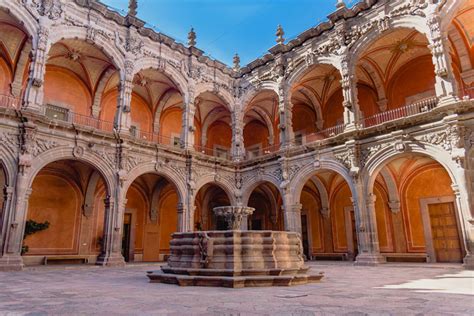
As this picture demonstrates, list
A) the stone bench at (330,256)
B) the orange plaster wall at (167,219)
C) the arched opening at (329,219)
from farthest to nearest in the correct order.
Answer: the orange plaster wall at (167,219)
the arched opening at (329,219)
the stone bench at (330,256)

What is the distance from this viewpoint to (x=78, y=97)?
51.4 feet

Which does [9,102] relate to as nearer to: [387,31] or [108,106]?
[108,106]

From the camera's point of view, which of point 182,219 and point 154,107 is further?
point 154,107

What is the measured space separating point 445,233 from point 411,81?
21.8ft

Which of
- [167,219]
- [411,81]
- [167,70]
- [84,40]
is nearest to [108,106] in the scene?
[167,70]

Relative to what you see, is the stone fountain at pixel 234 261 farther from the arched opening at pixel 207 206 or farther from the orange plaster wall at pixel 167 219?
the arched opening at pixel 207 206

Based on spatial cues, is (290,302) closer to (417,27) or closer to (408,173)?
(417,27)

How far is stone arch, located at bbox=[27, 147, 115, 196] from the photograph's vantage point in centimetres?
1088

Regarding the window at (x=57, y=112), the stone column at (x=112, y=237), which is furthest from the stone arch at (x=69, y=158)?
the window at (x=57, y=112)

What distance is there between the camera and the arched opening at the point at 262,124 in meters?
18.7

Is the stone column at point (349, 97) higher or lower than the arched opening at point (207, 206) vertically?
higher

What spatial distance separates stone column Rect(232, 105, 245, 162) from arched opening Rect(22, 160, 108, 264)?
6.71m

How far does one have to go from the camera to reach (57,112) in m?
14.8

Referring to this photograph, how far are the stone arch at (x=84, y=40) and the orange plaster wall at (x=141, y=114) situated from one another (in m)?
3.65
